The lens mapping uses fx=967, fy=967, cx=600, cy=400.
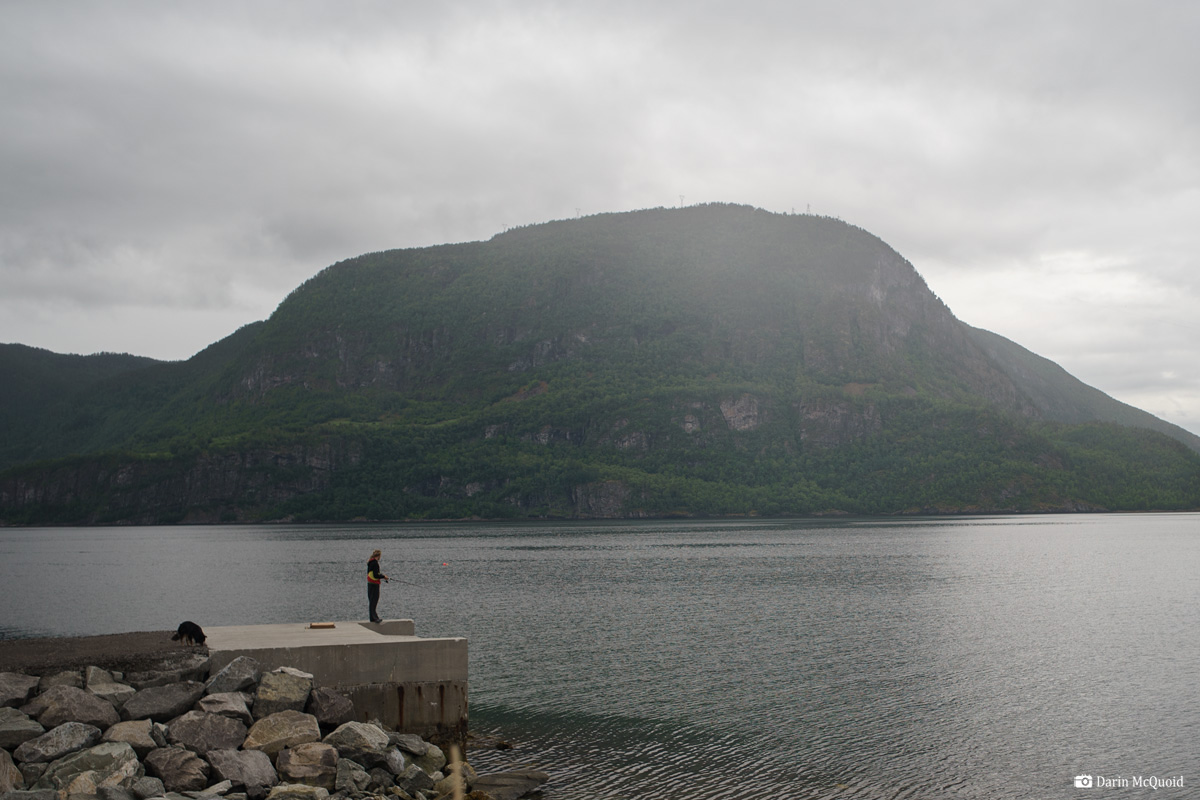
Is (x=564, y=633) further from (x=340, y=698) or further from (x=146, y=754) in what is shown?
(x=146, y=754)

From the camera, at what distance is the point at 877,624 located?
44.1m

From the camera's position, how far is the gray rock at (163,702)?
761 inches

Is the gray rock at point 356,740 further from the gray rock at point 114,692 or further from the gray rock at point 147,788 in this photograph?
the gray rock at point 114,692

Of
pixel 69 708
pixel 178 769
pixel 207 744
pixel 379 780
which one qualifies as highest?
pixel 69 708

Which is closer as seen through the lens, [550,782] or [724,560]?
[550,782]

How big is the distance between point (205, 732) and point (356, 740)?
9.48ft

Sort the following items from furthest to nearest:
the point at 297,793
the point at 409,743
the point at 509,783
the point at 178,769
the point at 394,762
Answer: the point at 409,743 → the point at 509,783 → the point at 394,762 → the point at 178,769 → the point at 297,793

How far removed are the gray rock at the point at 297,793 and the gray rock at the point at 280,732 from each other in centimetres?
140

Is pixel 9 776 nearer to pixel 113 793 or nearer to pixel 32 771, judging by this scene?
pixel 32 771

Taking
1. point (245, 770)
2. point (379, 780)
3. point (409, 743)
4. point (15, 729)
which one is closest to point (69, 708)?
point (15, 729)

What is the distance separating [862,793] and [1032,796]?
344 cm

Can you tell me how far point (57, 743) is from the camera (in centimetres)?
1788

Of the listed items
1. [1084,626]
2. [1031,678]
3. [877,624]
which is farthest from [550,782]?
[1084,626]

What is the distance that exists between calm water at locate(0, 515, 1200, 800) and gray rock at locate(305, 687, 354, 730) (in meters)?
3.83
